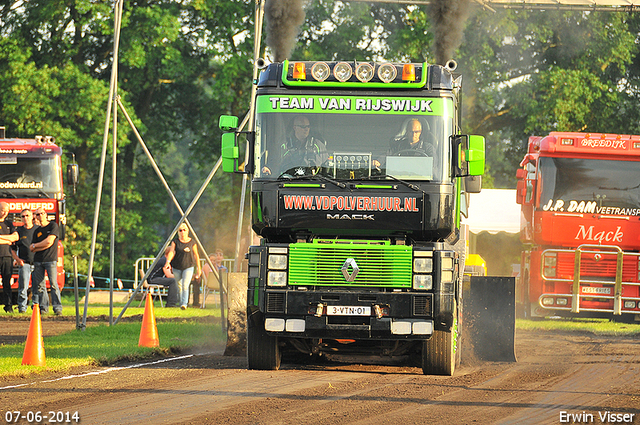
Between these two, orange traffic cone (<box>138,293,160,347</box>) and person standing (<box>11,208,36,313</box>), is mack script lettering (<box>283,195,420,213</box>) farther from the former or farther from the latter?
person standing (<box>11,208,36,313</box>)

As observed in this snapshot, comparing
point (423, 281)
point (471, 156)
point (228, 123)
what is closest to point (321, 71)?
point (228, 123)

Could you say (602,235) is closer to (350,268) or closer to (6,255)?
(350,268)

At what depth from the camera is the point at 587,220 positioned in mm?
20078

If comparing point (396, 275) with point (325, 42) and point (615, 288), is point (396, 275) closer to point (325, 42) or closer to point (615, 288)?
point (615, 288)

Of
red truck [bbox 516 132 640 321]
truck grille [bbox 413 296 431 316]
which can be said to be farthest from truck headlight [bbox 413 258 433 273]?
red truck [bbox 516 132 640 321]

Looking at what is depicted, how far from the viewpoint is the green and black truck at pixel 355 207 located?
31.8ft

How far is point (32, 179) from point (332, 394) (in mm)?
14561

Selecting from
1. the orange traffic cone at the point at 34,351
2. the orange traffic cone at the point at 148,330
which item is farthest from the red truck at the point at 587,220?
the orange traffic cone at the point at 34,351

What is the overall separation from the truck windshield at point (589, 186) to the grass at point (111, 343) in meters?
7.67

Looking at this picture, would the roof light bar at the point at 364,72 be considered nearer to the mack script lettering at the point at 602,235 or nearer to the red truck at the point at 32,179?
the mack script lettering at the point at 602,235

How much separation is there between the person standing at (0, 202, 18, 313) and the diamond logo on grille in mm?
10880

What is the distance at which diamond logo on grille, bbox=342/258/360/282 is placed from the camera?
9.72 metres

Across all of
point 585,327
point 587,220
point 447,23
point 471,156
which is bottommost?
point 585,327

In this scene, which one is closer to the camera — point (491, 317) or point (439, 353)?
point (439, 353)
